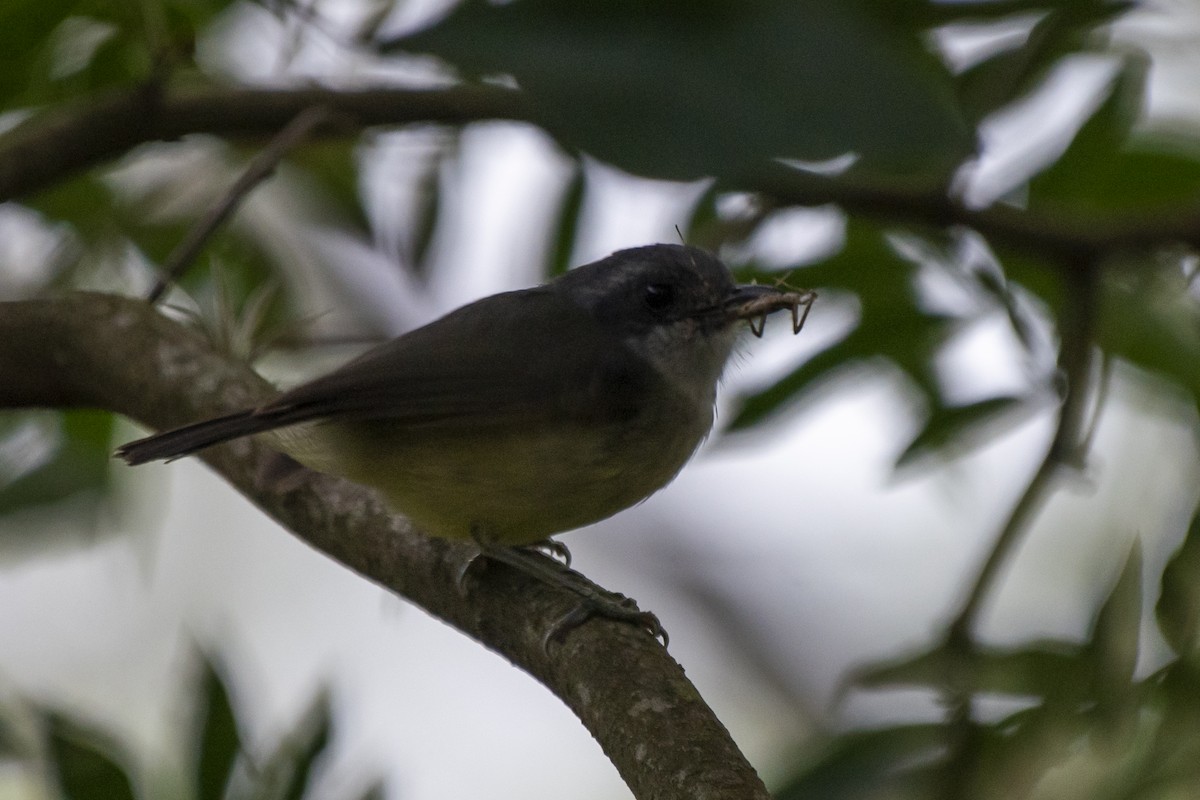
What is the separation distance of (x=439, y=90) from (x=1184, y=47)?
5.27 ft

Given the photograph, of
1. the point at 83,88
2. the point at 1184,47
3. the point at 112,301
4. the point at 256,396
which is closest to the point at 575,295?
the point at 256,396

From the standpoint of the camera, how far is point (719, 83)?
196 centimetres

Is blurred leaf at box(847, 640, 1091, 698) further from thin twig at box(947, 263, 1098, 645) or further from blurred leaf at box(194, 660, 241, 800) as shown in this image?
blurred leaf at box(194, 660, 241, 800)

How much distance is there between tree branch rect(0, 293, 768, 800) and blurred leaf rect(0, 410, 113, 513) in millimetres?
220

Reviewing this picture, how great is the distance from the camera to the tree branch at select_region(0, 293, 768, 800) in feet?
6.79

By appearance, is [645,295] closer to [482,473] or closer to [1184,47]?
[482,473]

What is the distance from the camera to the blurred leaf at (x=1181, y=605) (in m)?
1.95

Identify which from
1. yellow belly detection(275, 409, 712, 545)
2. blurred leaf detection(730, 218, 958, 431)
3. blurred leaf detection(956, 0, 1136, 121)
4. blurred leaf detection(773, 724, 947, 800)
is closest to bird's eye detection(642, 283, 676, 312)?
blurred leaf detection(730, 218, 958, 431)

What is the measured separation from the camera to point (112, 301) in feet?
8.99

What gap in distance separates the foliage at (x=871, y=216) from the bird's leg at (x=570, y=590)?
0.37 metres

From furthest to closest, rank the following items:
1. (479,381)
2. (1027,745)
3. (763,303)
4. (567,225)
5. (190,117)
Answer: (567,225), (190,117), (763,303), (479,381), (1027,745)

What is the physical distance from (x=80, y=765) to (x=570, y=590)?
0.85 meters

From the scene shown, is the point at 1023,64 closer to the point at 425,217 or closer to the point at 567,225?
the point at 567,225

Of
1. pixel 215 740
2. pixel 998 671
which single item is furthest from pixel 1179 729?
pixel 215 740
